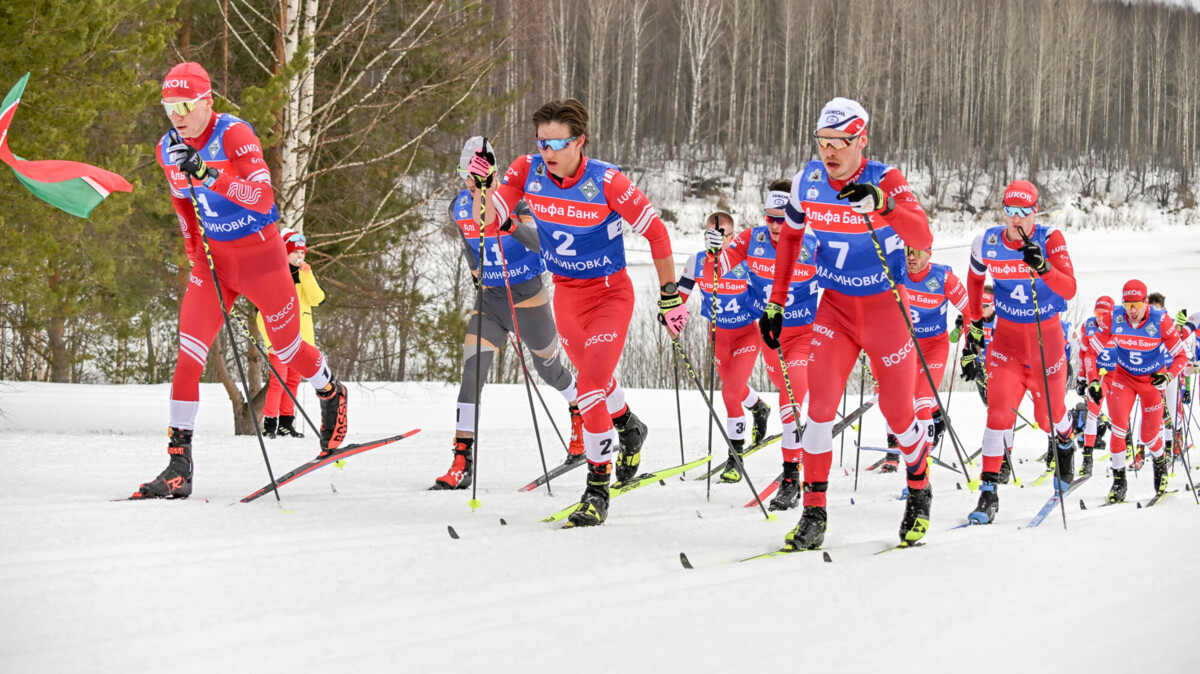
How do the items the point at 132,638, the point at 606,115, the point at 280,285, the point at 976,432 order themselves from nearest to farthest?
the point at 132,638
the point at 280,285
the point at 976,432
the point at 606,115

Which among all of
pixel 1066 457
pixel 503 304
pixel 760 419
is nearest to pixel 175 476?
pixel 503 304

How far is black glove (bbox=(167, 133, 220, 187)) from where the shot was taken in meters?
4.79

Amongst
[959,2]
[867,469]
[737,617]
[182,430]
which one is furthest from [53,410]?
[959,2]

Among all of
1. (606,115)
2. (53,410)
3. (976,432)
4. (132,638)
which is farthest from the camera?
(606,115)

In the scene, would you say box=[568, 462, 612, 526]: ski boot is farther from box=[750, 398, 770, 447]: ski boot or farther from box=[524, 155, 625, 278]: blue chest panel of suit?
box=[750, 398, 770, 447]: ski boot

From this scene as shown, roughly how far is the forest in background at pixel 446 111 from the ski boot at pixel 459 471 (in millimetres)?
4487

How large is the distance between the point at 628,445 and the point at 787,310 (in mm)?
1958

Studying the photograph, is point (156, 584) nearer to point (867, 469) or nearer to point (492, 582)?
point (492, 582)

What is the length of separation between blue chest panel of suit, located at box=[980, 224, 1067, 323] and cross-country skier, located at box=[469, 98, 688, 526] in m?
3.04

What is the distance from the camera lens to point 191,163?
4.79 m

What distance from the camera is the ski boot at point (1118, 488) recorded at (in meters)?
7.59

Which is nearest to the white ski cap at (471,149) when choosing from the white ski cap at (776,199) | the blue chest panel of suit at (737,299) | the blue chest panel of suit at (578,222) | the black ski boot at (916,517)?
the blue chest panel of suit at (578,222)

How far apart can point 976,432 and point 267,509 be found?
36.2 feet

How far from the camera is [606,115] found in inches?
1470
